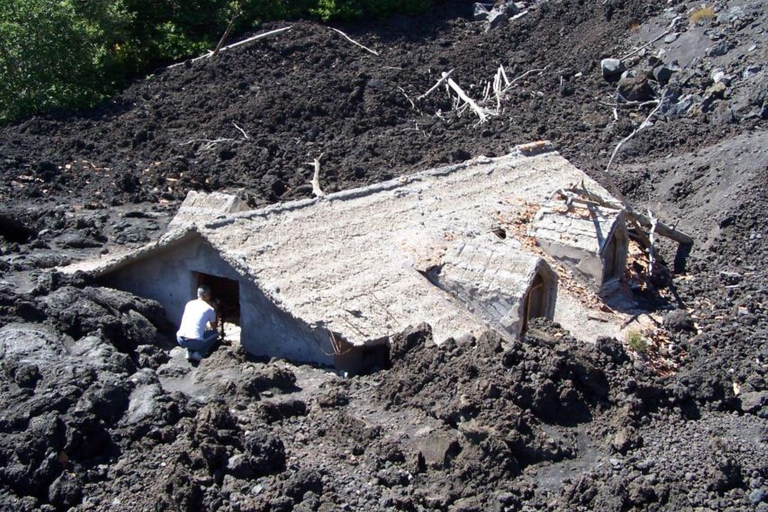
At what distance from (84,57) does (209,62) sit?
9.94ft

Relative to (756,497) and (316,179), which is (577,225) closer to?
(316,179)

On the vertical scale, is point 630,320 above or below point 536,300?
below

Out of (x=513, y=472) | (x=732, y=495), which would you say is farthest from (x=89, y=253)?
(x=732, y=495)

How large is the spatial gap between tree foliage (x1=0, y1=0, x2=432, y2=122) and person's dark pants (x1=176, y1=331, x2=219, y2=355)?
12.6 meters

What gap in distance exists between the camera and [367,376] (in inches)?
445

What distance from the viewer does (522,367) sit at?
1052cm

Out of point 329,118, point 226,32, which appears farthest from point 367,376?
point 226,32

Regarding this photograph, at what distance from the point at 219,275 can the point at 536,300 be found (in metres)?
3.90

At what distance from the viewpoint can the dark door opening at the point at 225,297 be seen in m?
13.5

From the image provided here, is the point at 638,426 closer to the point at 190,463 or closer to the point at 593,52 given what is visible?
the point at 190,463

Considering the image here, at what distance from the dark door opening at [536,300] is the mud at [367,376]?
1.14 meters

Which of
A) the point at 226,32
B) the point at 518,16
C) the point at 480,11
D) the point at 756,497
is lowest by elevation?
the point at 756,497

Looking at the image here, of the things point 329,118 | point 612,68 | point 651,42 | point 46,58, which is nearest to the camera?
point 329,118

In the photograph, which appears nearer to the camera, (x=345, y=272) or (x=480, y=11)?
A: (x=345, y=272)
